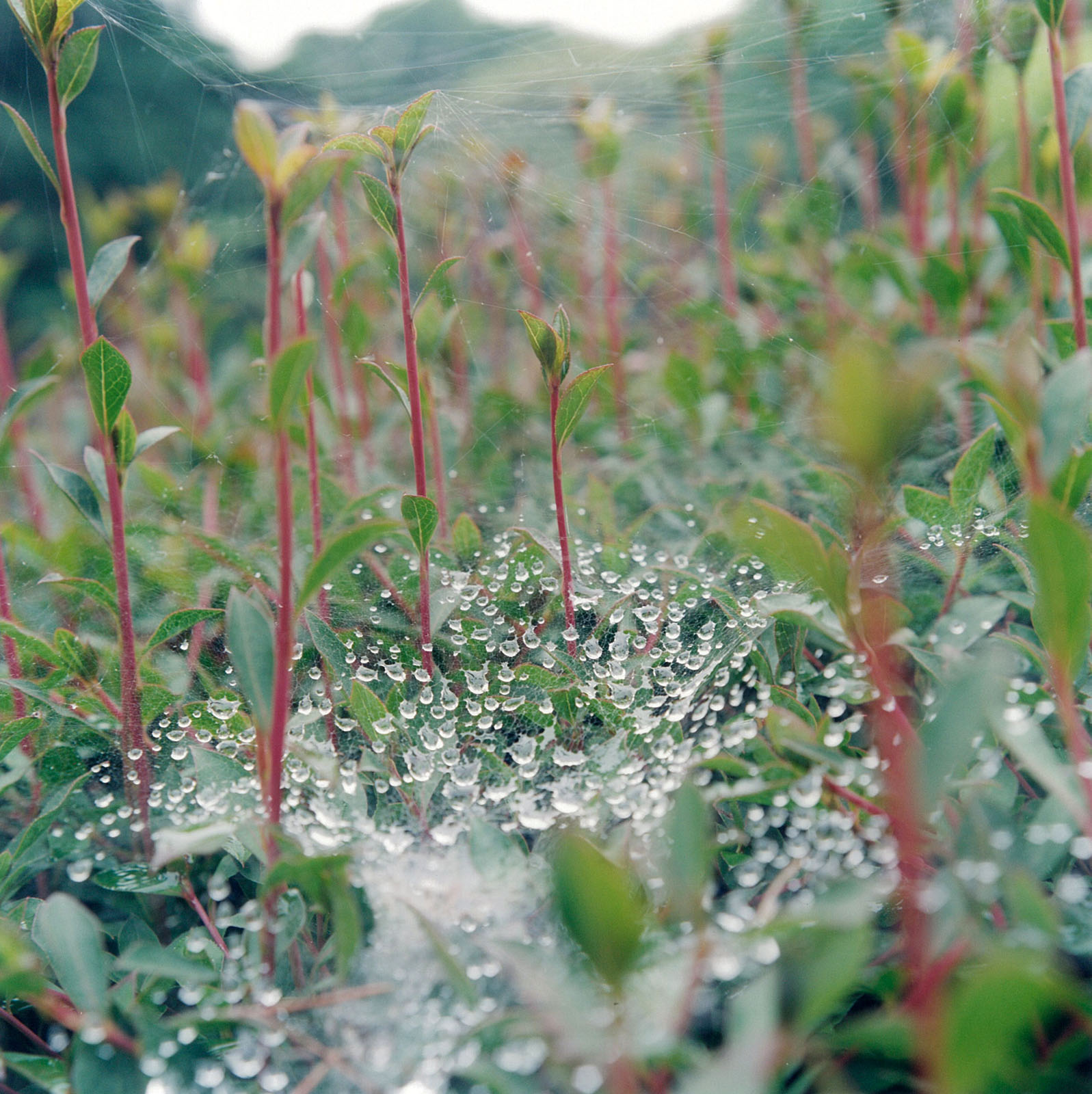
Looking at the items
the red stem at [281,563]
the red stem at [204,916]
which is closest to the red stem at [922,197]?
the red stem at [281,563]

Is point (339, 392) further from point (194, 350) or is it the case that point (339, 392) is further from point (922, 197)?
point (922, 197)

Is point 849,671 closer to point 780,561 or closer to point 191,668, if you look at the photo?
point 780,561

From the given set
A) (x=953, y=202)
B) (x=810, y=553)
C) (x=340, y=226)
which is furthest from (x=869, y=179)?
(x=810, y=553)

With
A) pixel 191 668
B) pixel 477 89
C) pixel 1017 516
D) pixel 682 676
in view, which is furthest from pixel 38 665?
pixel 477 89

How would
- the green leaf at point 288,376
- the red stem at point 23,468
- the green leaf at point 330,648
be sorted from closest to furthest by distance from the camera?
the green leaf at point 288,376 → the green leaf at point 330,648 → the red stem at point 23,468

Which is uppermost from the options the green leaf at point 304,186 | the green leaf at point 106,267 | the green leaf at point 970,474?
the green leaf at point 304,186

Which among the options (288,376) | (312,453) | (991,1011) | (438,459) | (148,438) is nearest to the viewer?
(991,1011)

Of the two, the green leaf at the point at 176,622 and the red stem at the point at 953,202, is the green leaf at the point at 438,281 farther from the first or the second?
the red stem at the point at 953,202
